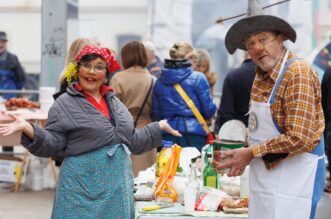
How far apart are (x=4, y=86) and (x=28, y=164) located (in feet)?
7.95

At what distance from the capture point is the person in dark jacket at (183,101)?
6832mm

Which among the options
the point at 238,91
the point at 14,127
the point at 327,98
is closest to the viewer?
the point at 14,127

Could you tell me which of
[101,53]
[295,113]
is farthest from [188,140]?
[295,113]

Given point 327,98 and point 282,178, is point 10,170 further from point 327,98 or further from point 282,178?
point 282,178

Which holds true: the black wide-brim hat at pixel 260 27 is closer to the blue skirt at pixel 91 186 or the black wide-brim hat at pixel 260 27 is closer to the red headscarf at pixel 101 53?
the red headscarf at pixel 101 53

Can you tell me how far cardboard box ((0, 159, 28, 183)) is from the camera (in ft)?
28.5

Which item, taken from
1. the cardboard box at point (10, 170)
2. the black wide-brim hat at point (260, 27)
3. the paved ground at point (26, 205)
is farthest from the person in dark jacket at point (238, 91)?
the cardboard box at point (10, 170)

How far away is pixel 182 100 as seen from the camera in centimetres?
684

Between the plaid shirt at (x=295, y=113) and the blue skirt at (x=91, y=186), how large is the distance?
1199 millimetres

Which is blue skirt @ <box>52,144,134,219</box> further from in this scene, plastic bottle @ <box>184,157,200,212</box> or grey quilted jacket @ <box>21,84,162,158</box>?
plastic bottle @ <box>184,157,200,212</box>

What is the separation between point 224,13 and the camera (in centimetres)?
1238

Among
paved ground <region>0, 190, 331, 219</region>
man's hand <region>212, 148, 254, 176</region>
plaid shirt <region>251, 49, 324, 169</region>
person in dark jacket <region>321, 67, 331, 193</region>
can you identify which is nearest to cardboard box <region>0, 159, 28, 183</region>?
paved ground <region>0, 190, 331, 219</region>

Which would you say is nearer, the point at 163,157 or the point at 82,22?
the point at 163,157

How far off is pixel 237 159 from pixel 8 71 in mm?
7753
